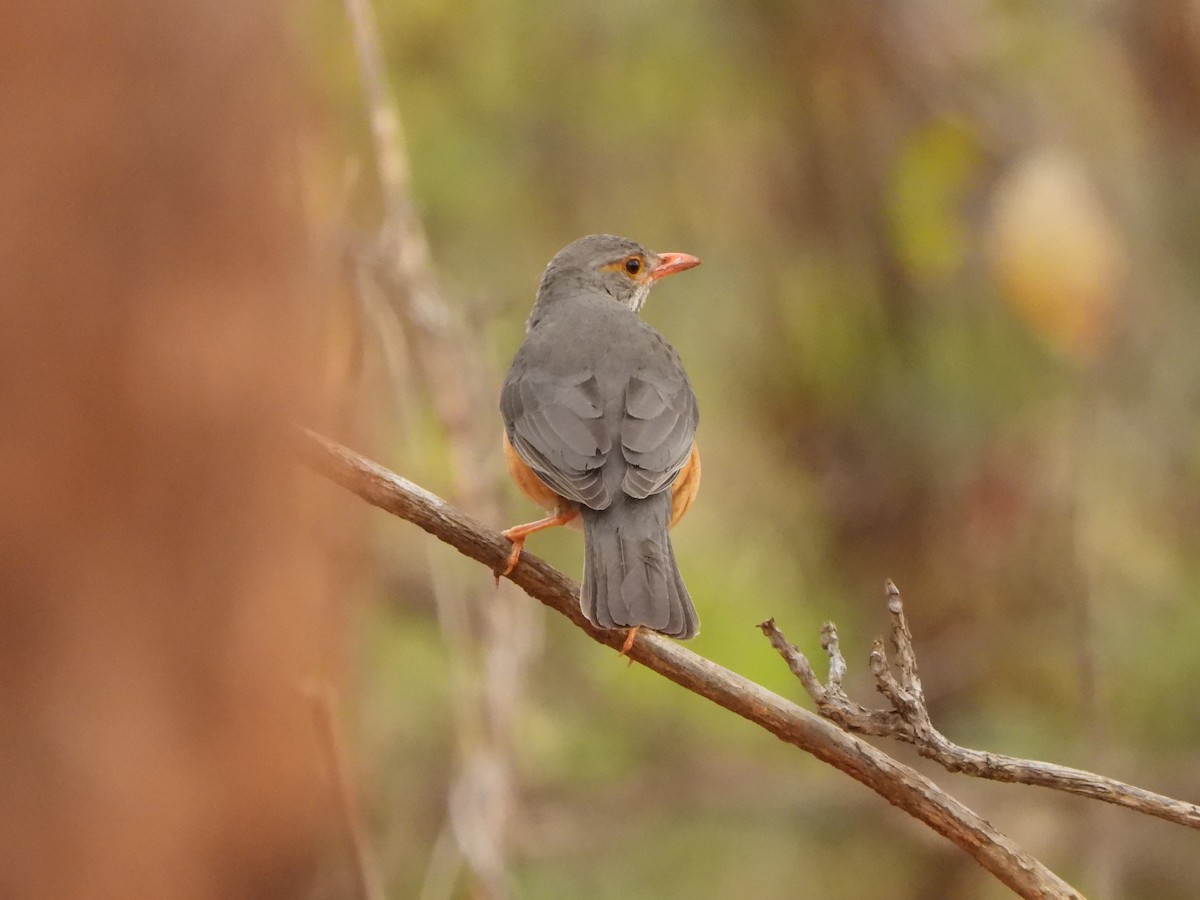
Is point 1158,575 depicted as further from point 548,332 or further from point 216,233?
point 216,233

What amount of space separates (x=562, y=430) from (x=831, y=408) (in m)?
3.40

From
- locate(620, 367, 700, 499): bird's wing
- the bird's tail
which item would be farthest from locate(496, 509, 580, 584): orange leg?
locate(620, 367, 700, 499): bird's wing

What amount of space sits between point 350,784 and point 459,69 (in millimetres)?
5168

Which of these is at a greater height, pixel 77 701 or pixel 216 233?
pixel 216 233

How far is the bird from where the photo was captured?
370cm

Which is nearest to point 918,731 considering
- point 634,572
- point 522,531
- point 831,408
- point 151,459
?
point 634,572

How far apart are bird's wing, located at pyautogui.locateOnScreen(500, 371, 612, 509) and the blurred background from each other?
63.0 inches

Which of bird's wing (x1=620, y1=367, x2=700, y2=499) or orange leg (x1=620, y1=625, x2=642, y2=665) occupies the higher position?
bird's wing (x1=620, y1=367, x2=700, y2=499)

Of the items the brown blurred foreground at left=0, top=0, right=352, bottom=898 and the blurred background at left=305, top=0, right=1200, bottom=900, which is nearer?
the brown blurred foreground at left=0, top=0, right=352, bottom=898

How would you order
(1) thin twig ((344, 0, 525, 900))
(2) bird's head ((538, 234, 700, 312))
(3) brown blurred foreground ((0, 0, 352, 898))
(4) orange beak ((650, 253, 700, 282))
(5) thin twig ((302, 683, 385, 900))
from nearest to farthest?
(3) brown blurred foreground ((0, 0, 352, 898)) → (5) thin twig ((302, 683, 385, 900)) → (1) thin twig ((344, 0, 525, 900)) → (2) bird's head ((538, 234, 700, 312)) → (4) orange beak ((650, 253, 700, 282))

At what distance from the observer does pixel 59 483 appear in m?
1.29

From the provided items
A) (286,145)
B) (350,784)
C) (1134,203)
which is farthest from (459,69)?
(286,145)

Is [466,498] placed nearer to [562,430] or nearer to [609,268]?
[562,430]

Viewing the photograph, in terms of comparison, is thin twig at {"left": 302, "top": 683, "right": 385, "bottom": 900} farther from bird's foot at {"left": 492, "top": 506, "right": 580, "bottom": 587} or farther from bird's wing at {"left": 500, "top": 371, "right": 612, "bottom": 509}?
bird's wing at {"left": 500, "top": 371, "right": 612, "bottom": 509}
